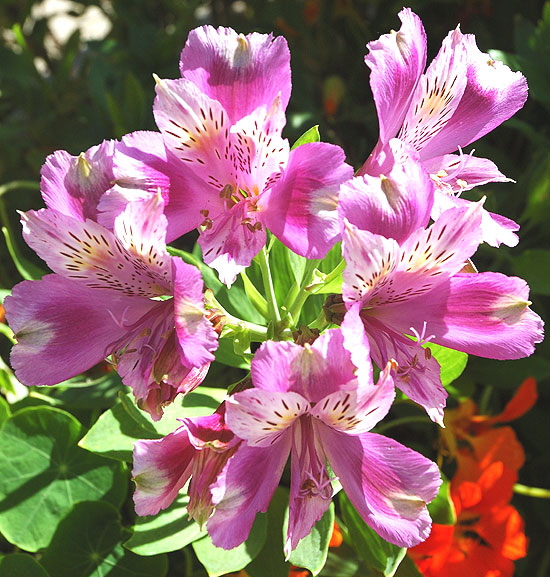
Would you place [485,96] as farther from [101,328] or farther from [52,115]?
[52,115]

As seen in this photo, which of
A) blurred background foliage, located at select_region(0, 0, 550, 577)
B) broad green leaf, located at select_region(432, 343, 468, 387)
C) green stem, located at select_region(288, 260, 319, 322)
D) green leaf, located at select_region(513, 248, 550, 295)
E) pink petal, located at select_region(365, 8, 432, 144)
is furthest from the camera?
blurred background foliage, located at select_region(0, 0, 550, 577)

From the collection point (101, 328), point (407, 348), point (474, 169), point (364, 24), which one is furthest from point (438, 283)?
point (364, 24)

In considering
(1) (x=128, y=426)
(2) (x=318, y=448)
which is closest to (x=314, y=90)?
(1) (x=128, y=426)

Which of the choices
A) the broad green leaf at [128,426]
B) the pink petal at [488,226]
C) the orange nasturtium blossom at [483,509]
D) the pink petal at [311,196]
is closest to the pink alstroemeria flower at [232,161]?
the pink petal at [311,196]

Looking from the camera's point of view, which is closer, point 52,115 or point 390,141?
point 390,141

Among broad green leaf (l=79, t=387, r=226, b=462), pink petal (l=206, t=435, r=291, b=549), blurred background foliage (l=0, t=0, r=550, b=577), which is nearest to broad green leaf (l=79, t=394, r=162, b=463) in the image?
broad green leaf (l=79, t=387, r=226, b=462)

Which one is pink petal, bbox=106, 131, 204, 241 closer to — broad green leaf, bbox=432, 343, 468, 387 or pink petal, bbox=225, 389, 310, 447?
pink petal, bbox=225, 389, 310, 447
